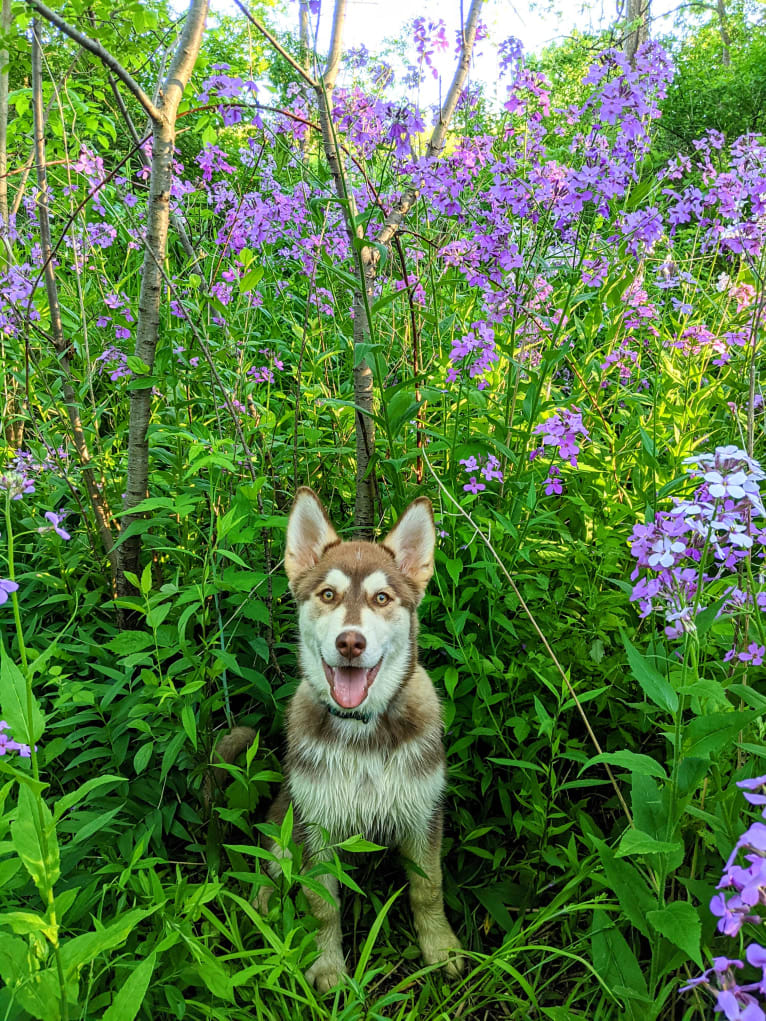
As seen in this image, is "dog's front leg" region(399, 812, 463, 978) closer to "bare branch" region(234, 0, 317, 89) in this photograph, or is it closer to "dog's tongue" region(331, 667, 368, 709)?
"dog's tongue" region(331, 667, 368, 709)

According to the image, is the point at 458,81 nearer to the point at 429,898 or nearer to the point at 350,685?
the point at 350,685

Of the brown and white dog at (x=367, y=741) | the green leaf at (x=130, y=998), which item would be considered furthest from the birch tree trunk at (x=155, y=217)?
the green leaf at (x=130, y=998)

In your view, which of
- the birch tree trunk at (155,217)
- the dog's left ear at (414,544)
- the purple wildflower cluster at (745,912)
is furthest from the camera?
the birch tree trunk at (155,217)

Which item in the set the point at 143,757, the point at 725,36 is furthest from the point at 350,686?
the point at 725,36

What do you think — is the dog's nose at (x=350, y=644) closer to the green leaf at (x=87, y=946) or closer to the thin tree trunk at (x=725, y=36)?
the green leaf at (x=87, y=946)

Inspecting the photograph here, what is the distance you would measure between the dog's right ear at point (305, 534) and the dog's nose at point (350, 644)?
521 millimetres

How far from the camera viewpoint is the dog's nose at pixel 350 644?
7.07 feet

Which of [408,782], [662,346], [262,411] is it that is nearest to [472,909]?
[408,782]

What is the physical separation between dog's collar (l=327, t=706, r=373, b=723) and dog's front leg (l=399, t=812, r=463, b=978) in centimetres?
50

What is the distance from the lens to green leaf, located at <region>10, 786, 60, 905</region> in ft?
4.83

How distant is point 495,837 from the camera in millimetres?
2771

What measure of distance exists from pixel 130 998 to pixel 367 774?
41.7 inches

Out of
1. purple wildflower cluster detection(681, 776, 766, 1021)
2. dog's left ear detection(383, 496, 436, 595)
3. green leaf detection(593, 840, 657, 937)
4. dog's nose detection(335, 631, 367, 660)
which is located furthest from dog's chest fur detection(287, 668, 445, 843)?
purple wildflower cluster detection(681, 776, 766, 1021)

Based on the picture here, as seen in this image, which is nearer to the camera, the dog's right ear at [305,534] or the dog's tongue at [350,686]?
the dog's tongue at [350,686]
